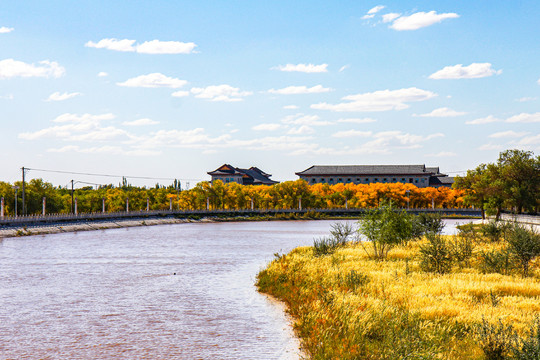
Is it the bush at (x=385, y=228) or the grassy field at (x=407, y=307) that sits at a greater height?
the bush at (x=385, y=228)

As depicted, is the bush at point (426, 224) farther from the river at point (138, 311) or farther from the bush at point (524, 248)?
the bush at point (524, 248)

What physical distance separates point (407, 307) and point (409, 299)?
4.68ft

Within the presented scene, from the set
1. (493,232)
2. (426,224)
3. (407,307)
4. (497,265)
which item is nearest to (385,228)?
(497,265)

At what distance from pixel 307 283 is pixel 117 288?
10904 mm

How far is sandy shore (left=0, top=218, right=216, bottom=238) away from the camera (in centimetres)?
7419

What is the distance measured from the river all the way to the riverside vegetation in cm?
158

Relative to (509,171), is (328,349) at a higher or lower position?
lower

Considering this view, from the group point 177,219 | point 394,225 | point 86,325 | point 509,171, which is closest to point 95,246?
point 394,225

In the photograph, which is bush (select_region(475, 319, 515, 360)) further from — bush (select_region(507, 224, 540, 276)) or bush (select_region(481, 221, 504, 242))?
bush (select_region(481, 221, 504, 242))

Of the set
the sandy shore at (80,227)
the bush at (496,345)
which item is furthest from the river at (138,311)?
the sandy shore at (80,227)

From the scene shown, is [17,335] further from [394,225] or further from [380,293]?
[394,225]

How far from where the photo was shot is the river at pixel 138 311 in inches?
714

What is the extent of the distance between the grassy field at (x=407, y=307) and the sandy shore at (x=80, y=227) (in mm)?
52837

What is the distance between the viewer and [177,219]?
126m
